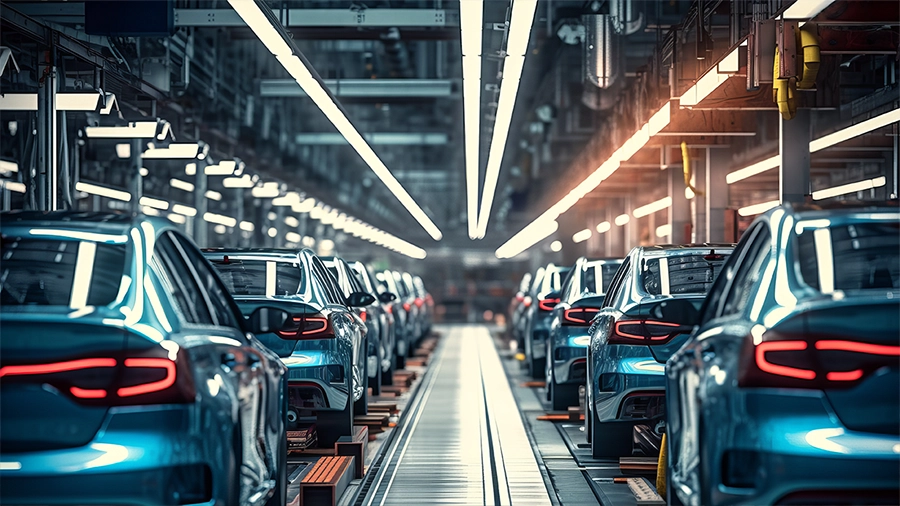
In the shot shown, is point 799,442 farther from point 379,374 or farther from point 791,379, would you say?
point 379,374

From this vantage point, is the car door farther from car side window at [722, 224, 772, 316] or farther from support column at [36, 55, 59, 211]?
support column at [36, 55, 59, 211]

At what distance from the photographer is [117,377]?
12.7ft

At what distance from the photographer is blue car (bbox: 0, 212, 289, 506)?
12.5 feet

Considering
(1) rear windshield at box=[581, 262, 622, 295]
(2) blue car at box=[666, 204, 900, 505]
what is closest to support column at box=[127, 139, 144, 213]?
(1) rear windshield at box=[581, 262, 622, 295]

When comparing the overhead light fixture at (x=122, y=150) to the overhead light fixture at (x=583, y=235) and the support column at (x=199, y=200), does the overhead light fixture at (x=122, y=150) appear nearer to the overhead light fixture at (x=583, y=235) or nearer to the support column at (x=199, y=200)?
the support column at (x=199, y=200)

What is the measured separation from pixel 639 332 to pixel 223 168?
42.0 feet

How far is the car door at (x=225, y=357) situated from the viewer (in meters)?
4.27

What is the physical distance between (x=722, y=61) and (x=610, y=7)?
4186 mm

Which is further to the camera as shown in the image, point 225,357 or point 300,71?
point 300,71

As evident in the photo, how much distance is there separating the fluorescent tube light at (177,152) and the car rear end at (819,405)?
1360 cm

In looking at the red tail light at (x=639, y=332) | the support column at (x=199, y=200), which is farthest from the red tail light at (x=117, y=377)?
the support column at (x=199, y=200)

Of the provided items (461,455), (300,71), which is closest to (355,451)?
(461,455)

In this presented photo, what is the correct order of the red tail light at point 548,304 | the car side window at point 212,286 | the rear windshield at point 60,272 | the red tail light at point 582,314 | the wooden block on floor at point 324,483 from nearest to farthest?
1. the rear windshield at point 60,272
2. the car side window at point 212,286
3. the wooden block on floor at point 324,483
4. the red tail light at point 582,314
5. the red tail light at point 548,304

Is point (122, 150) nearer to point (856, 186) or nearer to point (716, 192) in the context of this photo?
point (716, 192)
